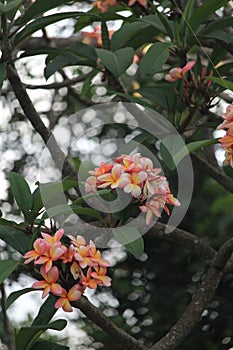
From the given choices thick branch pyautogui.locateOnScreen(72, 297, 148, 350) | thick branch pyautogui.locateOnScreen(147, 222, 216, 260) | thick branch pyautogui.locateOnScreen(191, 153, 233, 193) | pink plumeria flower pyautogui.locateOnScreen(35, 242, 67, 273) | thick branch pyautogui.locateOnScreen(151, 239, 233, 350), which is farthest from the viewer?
thick branch pyautogui.locateOnScreen(191, 153, 233, 193)

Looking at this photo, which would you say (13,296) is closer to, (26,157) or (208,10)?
(208,10)

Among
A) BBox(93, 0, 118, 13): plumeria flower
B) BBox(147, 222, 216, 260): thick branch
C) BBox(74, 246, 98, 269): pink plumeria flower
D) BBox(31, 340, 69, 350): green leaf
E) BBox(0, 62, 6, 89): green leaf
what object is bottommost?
BBox(147, 222, 216, 260): thick branch

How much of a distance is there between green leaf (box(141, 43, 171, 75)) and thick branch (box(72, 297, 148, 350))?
19.8 inches

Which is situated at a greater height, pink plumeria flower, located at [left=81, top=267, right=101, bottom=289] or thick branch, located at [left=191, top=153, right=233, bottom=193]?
pink plumeria flower, located at [left=81, top=267, right=101, bottom=289]

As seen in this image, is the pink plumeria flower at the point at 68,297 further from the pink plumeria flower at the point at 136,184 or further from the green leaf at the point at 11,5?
the green leaf at the point at 11,5

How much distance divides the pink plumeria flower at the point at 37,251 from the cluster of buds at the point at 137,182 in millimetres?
135

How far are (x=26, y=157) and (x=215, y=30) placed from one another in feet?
3.18

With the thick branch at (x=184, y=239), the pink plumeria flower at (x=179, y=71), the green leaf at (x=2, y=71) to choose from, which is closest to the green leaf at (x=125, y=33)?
the pink plumeria flower at (x=179, y=71)

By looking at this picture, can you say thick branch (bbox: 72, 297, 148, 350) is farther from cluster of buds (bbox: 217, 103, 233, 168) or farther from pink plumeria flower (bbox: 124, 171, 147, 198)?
cluster of buds (bbox: 217, 103, 233, 168)

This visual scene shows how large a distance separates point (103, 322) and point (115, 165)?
258 mm

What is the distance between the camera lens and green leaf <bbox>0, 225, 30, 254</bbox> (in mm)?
1243

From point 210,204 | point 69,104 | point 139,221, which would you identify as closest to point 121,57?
point 139,221

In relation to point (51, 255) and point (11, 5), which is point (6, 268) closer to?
point (51, 255)

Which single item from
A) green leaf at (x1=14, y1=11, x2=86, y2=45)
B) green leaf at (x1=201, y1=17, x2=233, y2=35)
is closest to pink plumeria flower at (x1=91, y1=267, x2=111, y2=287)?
green leaf at (x1=14, y1=11, x2=86, y2=45)
